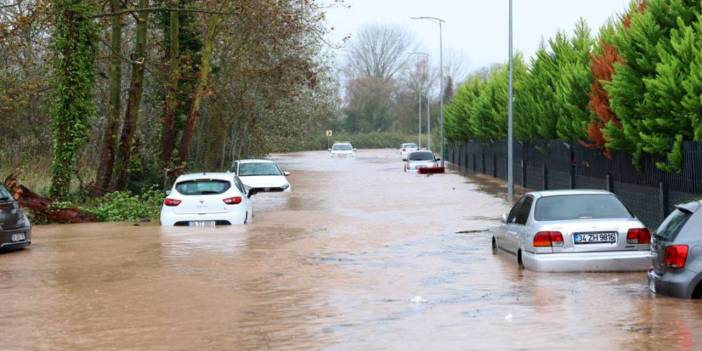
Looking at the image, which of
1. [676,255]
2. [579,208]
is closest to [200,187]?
[579,208]

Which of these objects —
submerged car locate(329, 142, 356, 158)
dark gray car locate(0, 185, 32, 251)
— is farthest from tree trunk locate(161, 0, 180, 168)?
submerged car locate(329, 142, 356, 158)

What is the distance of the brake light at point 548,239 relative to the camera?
1564cm

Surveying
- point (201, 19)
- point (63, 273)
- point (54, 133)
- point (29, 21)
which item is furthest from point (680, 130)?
point (201, 19)

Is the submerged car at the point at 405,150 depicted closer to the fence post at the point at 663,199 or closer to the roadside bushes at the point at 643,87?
the roadside bushes at the point at 643,87

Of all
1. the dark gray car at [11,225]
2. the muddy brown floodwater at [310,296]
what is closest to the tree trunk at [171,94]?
the muddy brown floodwater at [310,296]

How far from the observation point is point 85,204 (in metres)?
33.8

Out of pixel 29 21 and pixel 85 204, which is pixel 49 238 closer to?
pixel 29 21

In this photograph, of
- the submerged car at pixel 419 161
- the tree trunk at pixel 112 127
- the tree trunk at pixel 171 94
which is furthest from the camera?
the submerged car at pixel 419 161

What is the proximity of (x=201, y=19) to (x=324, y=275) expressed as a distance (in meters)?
28.1

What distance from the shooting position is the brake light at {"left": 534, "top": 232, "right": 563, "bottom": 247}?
15.6 meters

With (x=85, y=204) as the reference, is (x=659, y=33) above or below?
above

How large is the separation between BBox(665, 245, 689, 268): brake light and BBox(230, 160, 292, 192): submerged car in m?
28.5

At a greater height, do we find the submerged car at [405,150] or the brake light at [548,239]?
the brake light at [548,239]

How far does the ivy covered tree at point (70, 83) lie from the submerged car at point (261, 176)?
8945 millimetres
